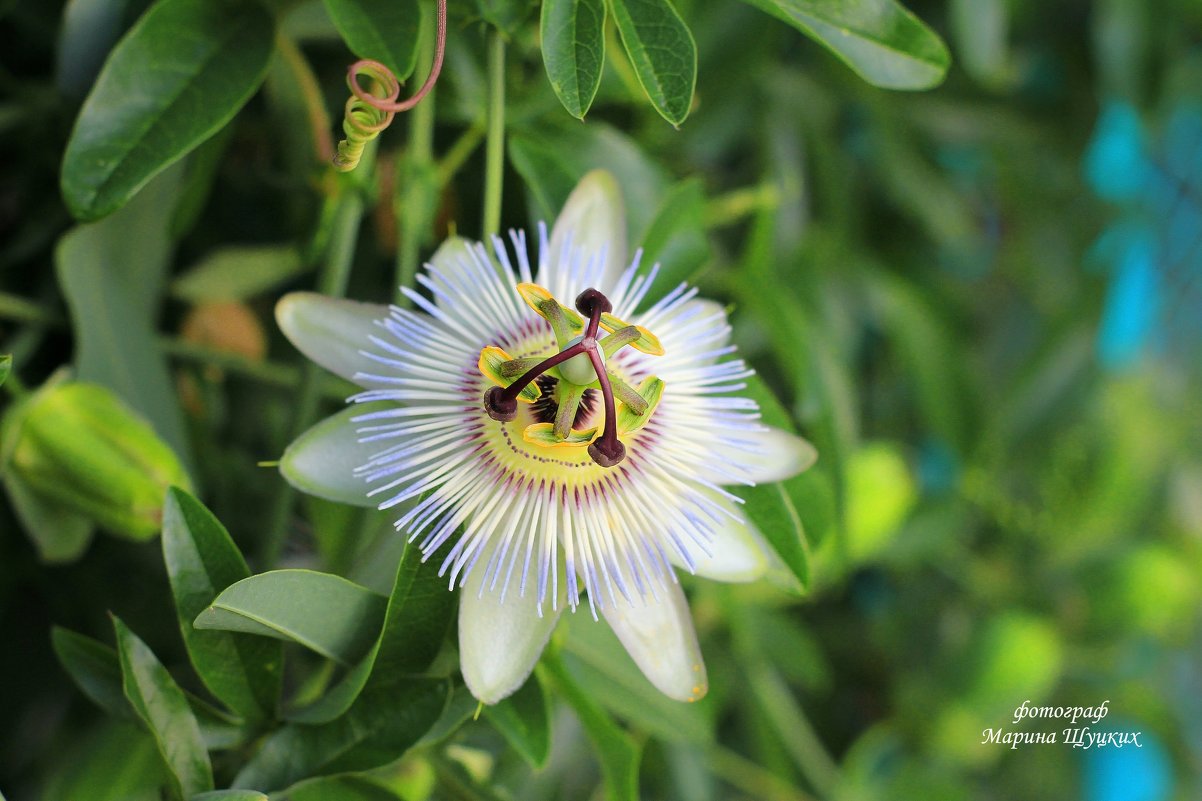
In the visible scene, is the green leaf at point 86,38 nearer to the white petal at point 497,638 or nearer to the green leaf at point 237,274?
the green leaf at point 237,274

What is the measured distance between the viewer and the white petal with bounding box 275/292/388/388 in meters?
0.74

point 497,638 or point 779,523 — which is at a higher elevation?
point 779,523

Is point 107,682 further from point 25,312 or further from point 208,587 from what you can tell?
point 25,312

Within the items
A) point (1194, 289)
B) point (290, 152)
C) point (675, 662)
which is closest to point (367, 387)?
point (675, 662)

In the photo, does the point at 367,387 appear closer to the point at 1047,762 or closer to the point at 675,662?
the point at 675,662

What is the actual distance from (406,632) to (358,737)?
3.6 inches

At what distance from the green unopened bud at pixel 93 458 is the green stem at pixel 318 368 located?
89mm

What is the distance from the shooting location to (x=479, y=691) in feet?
2.22

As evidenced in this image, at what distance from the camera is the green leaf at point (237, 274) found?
1.08m

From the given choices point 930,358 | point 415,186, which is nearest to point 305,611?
point 415,186

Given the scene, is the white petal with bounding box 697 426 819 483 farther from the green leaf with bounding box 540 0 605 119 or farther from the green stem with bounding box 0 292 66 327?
the green stem with bounding box 0 292 66 327

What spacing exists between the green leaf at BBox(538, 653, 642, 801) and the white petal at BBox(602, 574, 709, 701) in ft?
0.31

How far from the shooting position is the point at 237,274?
3.56 ft

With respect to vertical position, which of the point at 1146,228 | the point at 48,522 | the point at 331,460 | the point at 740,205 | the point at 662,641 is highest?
the point at 1146,228
